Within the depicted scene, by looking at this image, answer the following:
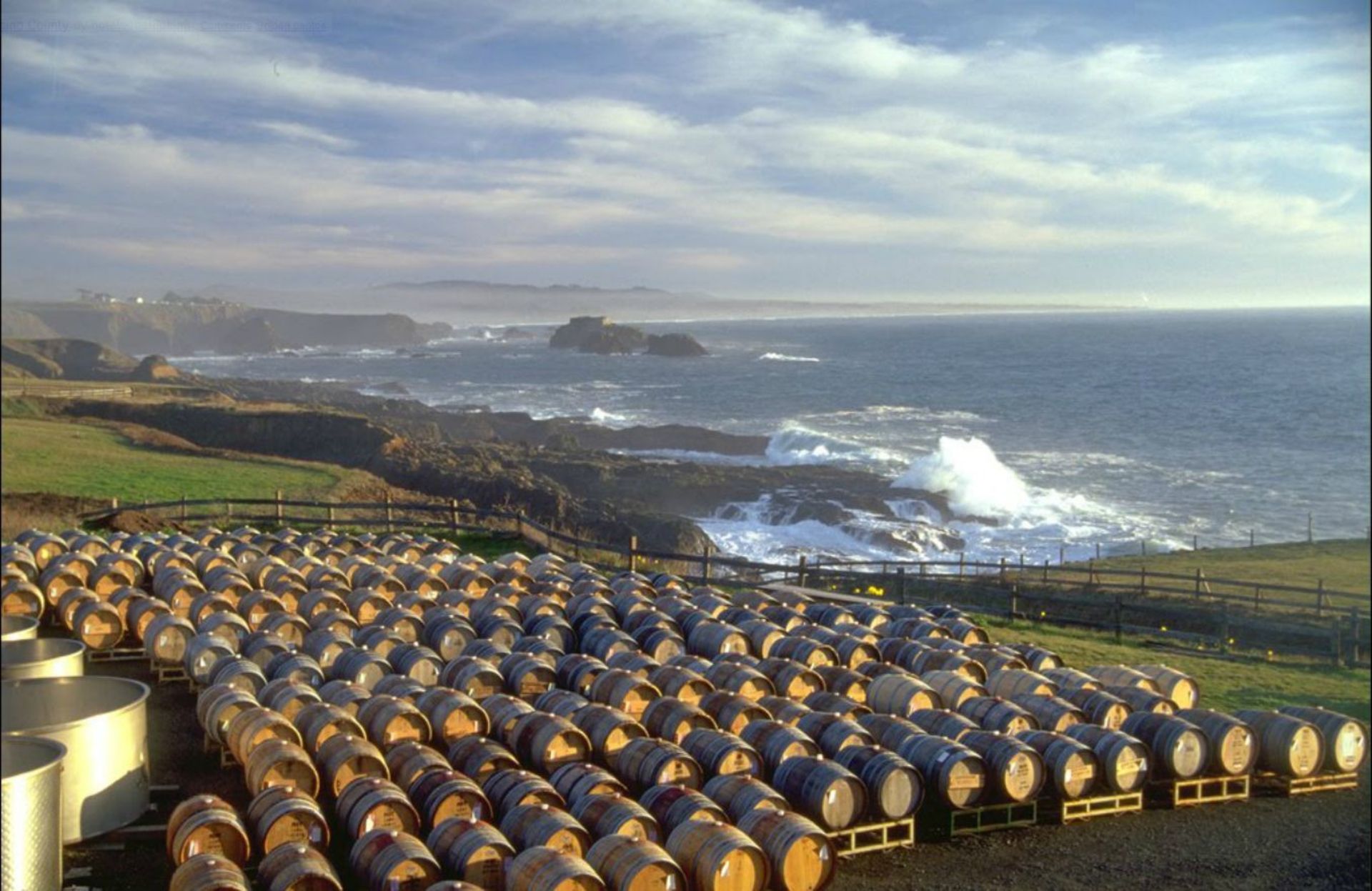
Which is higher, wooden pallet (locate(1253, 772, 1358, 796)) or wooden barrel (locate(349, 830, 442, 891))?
wooden barrel (locate(349, 830, 442, 891))

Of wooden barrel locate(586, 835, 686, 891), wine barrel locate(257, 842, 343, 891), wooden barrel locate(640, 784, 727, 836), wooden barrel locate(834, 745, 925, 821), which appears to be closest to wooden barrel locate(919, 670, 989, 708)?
wooden barrel locate(834, 745, 925, 821)

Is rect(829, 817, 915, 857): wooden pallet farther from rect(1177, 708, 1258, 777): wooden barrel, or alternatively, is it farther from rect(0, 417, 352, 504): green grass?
rect(0, 417, 352, 504): green grass

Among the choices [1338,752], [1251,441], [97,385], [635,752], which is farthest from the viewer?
[1251,441]

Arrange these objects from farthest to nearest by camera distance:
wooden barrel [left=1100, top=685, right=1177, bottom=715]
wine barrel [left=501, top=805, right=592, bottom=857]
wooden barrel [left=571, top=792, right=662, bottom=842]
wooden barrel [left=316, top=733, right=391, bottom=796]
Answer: wooden barrel [left=1100, top=685, right=1177, bottom=715], wooden barrel [left=316, top=733, right=391, bottom=796], wooden barrel [left=571, top=792, right=662, bottom=842], wine barrel [left=501, top=805, right=592, bottom=857]

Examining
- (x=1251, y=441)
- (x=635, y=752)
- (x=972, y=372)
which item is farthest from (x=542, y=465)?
(x=972, y=372)

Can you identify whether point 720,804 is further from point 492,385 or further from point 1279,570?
point 492,385

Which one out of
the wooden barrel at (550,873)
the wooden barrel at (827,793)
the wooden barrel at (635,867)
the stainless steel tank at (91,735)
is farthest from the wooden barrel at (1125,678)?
the stainless steel tank at (91,735)

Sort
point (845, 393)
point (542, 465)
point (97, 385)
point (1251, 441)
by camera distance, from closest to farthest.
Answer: point (542, 465), point (97, 385), point (1251, 441), point (845, 393)
